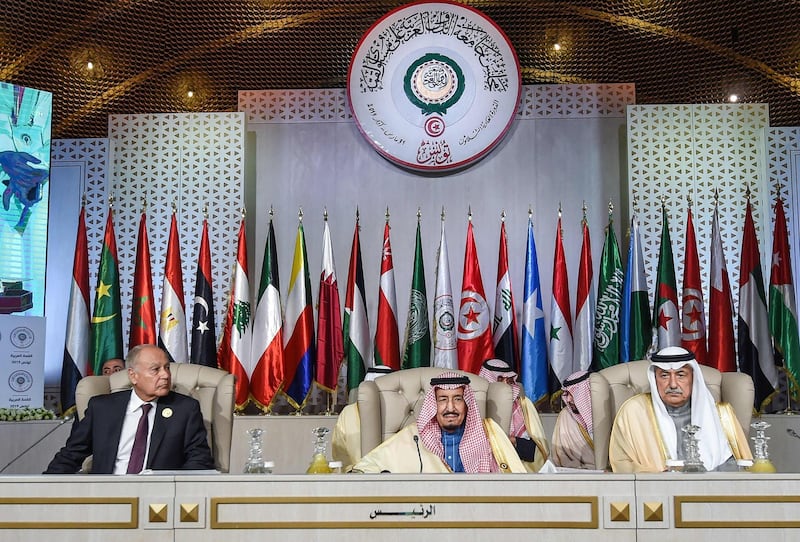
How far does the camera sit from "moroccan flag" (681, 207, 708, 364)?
6.98 m

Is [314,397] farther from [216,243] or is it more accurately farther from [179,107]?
[179,107]

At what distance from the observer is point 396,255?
26.0 ft

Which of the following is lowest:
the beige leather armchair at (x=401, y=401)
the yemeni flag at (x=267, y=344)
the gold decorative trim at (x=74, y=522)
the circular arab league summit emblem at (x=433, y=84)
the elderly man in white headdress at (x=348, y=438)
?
the gold decorative trim at (x=74, y=522)

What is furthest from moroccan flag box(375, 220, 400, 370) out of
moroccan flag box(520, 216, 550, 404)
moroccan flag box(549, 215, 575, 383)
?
moroccan flag box(549, 215, 575, 383)

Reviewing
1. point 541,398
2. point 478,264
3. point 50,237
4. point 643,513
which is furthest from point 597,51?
point 643,513

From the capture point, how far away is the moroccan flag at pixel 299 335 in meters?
7.10

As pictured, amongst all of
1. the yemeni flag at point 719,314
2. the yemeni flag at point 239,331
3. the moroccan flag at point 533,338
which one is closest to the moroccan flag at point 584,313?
the moroccan flag at point 533,338

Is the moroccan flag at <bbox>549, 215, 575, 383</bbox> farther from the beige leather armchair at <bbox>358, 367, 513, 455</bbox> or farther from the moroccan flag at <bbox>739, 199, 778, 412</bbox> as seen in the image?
the beige leather armchair at <bbox>358, 367, 513, 455</bbox>

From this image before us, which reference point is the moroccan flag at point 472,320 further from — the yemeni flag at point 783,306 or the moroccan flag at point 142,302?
the moroccan flag at point 142,302

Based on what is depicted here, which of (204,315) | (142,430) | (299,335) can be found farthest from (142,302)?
(142,430)

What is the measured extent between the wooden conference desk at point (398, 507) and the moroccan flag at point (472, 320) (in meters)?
3.92

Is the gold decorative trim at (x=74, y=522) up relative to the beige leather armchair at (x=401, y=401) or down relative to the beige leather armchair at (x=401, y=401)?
down

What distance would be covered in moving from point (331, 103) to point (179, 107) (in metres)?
1.37

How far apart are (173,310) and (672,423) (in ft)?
13.2
